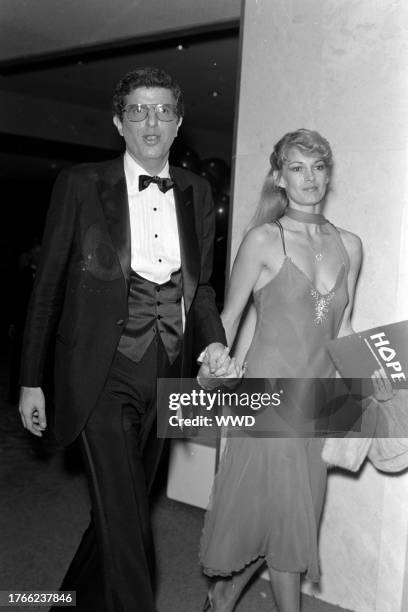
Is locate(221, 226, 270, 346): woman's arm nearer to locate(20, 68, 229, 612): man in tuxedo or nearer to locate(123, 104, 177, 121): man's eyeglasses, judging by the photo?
locate(20, 68, 229, 612): man in tuxedo

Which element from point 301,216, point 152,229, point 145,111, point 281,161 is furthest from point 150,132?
point 301,216

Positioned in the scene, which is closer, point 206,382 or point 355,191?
point 206,382

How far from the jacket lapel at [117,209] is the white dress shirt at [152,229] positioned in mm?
42

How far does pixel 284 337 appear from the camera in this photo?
2596mm

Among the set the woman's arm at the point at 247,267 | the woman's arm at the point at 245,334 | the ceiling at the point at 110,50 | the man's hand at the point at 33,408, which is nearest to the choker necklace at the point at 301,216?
the woman's arm at the point at 247,267

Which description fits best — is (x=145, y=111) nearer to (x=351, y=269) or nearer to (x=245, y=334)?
(x=351, y=269)

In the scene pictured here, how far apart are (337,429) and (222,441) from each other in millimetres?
687

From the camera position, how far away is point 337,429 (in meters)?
2.74

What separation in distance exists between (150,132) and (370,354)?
1046 millimetres

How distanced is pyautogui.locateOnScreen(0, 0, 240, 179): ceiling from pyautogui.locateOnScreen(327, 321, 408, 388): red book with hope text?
2.25m

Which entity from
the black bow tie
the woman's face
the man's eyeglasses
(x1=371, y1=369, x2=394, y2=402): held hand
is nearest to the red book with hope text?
(x1=371, y1=369, x2=394, y2=402): held hand

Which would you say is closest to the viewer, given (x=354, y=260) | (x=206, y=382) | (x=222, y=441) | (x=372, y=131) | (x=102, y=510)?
(x=102, y=510)

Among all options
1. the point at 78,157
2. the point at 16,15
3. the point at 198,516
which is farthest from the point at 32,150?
the point at 198,516

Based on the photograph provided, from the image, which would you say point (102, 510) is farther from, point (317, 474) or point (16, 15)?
point (16, 15)
